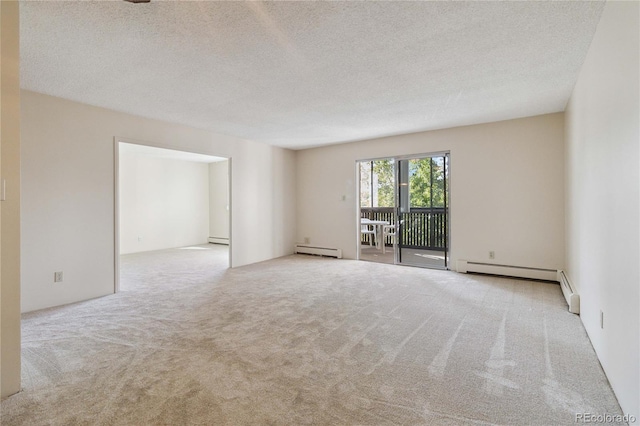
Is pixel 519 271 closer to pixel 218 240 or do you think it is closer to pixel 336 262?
pixel 336 262

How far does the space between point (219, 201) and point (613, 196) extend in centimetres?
872

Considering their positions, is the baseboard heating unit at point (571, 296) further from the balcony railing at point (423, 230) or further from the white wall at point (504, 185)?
the balcony railing at point (423, 230)

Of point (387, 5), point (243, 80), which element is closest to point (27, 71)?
point (243, 80)

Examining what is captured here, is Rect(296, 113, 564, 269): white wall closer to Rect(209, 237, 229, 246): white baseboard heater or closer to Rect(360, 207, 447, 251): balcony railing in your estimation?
Rect(360, 207, 447, 251): balcony railing

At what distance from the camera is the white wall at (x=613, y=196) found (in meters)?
1.53

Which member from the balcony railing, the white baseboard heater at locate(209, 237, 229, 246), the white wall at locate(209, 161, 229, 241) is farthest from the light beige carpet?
the white wall at locate(209, 161, 229, 241)

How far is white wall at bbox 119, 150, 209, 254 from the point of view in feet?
24.4

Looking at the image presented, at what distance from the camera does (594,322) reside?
238 cm

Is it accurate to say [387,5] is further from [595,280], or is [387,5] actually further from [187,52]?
[595,280]

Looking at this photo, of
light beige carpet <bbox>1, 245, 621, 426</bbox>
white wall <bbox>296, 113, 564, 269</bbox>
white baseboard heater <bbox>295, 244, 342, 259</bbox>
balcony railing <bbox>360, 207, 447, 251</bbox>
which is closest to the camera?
light beige carpet <bbox>1, 245, 621, 426</bbox>

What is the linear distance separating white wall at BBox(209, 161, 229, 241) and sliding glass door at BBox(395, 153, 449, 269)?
17.1ft

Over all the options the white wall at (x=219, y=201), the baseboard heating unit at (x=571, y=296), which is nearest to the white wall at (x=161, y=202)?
the white wall at (x=219, y=201)

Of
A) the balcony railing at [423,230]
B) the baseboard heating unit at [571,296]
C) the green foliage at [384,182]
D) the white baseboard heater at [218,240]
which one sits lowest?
the baseboard heating unit at [571,296]

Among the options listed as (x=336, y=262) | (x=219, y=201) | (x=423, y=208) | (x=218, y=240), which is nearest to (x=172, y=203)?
(x=219, y=201)
